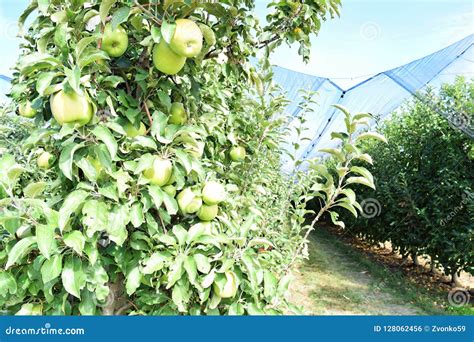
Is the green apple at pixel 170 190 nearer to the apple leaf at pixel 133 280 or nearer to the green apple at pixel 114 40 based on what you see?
the apple leaf at pixel 133 280

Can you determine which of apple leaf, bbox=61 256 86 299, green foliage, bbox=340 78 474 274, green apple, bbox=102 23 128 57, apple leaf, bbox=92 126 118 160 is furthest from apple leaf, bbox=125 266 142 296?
green foliage, bbox=340 78 474 274

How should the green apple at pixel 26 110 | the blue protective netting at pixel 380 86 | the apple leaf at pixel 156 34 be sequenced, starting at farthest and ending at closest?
the blue protective netting at pixel 380 86 < the green apple at pixel 26 110 < the apple leaf at pixel 156 34

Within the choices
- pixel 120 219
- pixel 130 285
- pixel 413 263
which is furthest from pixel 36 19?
pixel 413 263

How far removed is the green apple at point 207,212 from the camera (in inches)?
45.8

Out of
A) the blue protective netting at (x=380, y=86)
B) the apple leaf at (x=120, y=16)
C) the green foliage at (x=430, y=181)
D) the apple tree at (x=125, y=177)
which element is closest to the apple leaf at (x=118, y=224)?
the apple tree at (x=125, y=177)

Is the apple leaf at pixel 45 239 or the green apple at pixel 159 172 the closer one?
the apple leaf at pixel 45 239

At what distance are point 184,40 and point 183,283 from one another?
0.62 metres

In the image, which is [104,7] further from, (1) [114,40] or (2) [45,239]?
(2) [45,239]

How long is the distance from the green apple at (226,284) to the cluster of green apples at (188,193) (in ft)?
0.60

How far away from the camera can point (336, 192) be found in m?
1.31

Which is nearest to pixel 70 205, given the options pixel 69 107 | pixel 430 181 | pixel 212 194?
pixel 69 107

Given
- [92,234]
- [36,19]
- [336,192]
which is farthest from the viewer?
[336,192]

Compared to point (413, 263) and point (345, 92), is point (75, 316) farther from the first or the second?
point (345, 92)

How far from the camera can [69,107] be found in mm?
923
